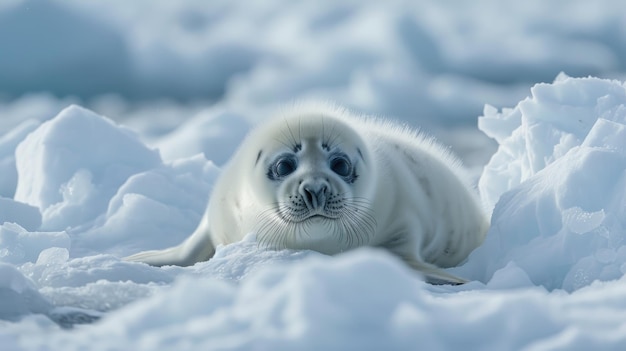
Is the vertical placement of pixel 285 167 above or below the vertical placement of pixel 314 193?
above

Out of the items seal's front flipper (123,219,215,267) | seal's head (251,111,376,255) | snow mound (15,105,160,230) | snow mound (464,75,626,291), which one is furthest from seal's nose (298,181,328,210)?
snow mound (15,105,160,230)

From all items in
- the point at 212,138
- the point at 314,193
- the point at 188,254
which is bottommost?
the point at 314,193

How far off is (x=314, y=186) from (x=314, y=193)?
36 millimetres

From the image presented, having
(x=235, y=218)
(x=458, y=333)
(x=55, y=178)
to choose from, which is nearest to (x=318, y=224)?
(x=235, y=218)

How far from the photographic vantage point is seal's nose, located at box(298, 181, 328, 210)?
15.6ft

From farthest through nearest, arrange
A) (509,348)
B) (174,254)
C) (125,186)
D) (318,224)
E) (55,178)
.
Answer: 1. (55,178)
2. (125,186)
3. (174,254)
4. (318,224)
5. (509,348)

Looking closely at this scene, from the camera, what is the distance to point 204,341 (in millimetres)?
2396

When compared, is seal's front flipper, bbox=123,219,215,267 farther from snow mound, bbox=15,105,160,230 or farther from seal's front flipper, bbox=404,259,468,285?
Result: snow mound, bbox=15,105,160,230

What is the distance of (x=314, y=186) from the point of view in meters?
4.74

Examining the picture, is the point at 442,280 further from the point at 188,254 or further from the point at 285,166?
the point at 188,254

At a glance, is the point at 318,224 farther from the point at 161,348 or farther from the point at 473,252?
the point at 161,348

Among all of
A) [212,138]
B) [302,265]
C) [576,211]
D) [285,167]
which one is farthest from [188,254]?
[212,138]

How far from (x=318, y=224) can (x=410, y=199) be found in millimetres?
776

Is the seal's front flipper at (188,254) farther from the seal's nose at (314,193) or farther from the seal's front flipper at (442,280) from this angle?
the seal's front flipper at (442,280)
